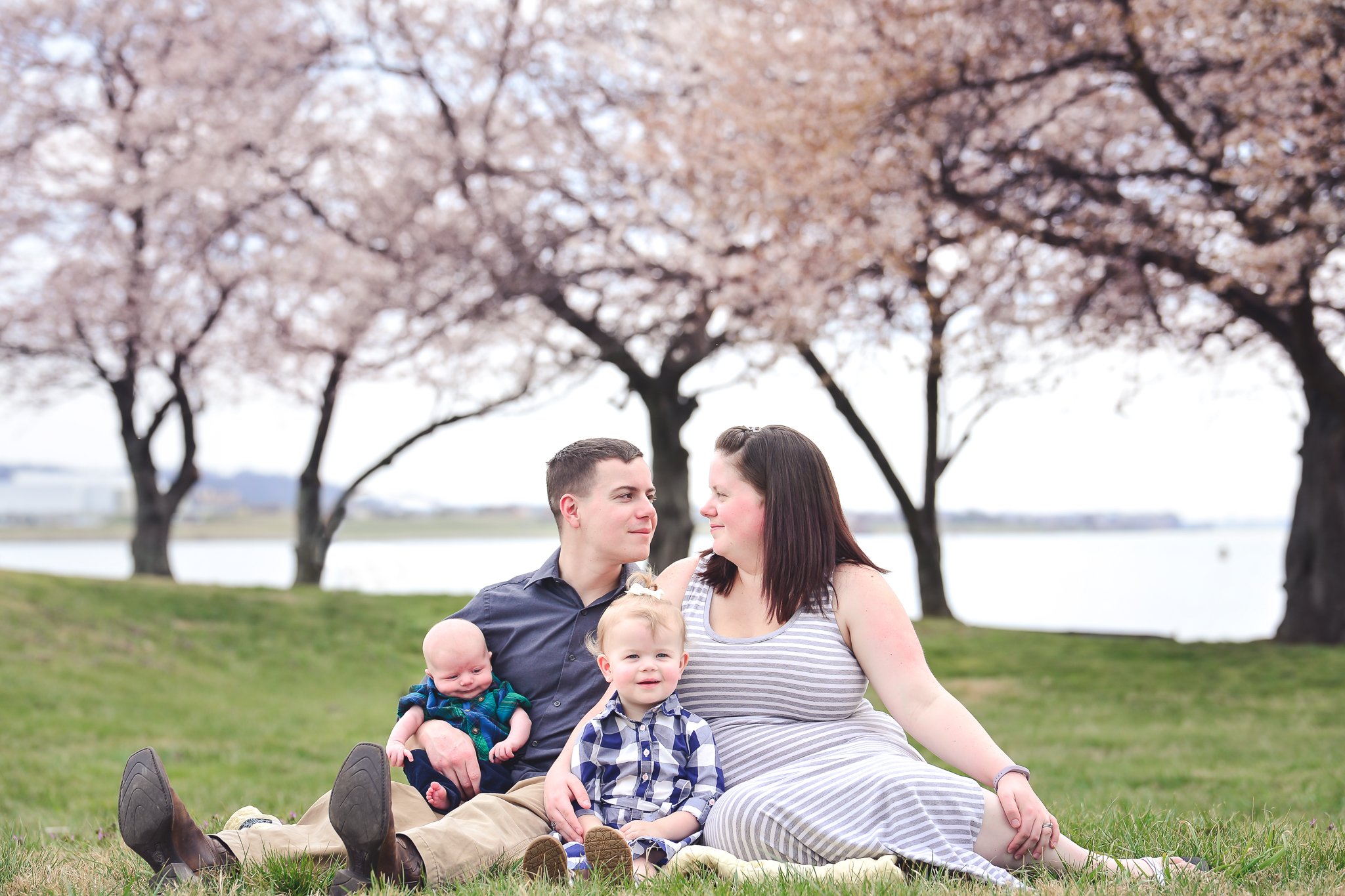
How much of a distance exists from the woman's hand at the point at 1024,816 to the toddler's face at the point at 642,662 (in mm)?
967

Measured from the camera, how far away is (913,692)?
3.39 metres

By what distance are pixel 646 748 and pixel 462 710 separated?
2.17ft

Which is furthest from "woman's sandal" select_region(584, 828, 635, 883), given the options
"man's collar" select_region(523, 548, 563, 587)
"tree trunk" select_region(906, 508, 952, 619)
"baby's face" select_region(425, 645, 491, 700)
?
"tree trunk" select_region(906, 508, 952, 619)

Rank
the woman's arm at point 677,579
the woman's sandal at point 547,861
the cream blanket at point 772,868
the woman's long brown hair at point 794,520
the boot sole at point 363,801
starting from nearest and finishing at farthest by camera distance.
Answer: the boot sole at point 363,801 < the cream blanket at point 772,868 < the woman's sandal at point 547,861 < the woman's long brown hair at point 794,520 < the woman's arm at point 677,579

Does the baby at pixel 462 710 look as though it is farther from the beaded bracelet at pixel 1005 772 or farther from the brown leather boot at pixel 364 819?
the beaded bracelet at pixel 1005 772

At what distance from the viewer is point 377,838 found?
9.59 feet

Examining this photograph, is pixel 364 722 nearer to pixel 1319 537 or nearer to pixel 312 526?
pixel 312 526

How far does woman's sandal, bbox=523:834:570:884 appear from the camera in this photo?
3.10 metres

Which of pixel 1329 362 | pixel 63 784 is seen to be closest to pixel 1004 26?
pixel 1329 362

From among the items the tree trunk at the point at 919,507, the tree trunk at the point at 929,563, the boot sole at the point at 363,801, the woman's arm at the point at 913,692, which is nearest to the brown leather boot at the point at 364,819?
the boot sole at the point at 363,801

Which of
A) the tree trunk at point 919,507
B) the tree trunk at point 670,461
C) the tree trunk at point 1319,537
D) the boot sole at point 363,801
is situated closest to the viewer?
the boot sole at point 363,801

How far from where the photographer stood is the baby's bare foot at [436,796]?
3561mm

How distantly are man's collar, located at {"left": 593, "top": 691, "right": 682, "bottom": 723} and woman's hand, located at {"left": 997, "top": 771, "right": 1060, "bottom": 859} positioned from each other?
3.11ft

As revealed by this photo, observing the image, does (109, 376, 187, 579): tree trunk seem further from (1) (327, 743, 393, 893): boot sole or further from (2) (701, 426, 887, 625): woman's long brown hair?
(1) (327, 743, 393, 893): boot sole
